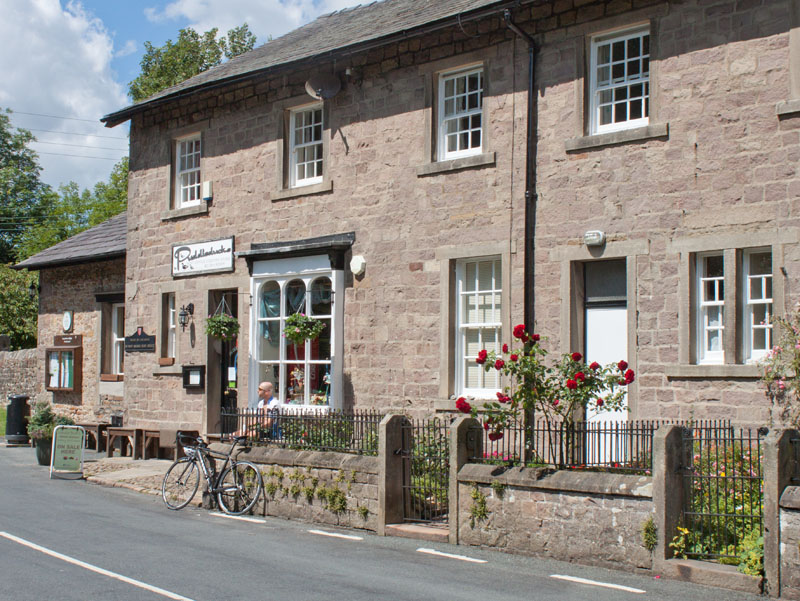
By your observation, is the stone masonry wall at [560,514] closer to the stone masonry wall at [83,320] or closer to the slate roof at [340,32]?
the slate roof at [340,32]

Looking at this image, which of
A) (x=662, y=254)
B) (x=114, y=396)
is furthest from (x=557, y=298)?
(x=114, y=396)

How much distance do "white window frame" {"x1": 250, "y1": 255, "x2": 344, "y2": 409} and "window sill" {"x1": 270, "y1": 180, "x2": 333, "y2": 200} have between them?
1.12m

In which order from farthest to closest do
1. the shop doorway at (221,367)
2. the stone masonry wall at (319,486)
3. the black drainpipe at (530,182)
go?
1. the shop doorway at (221,367)
2. the black drainpipe at (530,182)
3. the stone masonry wall at (319,486)

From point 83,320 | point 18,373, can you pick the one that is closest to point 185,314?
point 83,320

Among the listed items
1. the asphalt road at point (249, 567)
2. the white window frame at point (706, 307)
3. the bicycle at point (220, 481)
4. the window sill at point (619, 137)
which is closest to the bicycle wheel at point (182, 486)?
the bicycle at point (220, 481)

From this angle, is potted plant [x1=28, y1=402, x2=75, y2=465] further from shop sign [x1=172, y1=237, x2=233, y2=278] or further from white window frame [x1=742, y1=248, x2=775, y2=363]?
white window frame [x1=742, y1=248, x2=775, y2=363]

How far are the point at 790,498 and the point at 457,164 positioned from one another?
7.80 metres

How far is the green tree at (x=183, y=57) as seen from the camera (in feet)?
128

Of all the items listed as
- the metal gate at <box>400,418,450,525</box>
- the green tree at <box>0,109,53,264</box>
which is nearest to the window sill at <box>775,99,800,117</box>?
the metal gate at <box>400,418,450,525</box>

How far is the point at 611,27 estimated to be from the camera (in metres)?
12.8

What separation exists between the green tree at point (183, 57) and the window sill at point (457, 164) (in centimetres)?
2646

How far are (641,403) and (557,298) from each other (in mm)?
1878

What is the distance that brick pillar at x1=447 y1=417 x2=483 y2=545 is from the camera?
412 inches

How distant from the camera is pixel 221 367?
18594mm
